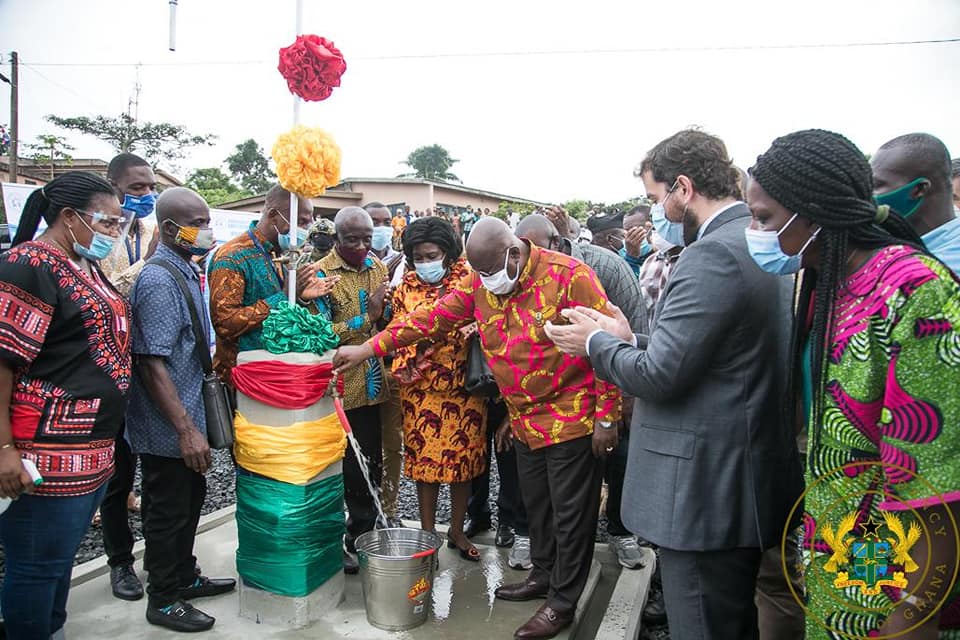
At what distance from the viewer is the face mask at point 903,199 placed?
2.36 metres

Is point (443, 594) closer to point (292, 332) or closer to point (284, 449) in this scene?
point (284, 449)

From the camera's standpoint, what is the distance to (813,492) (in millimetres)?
1749

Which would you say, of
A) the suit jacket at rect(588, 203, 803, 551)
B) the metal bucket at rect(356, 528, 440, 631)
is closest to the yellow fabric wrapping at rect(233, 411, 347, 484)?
the metal bucket at rect(356, 528, 440, 631)

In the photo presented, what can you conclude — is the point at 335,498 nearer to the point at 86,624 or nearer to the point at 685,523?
the point at 86,624

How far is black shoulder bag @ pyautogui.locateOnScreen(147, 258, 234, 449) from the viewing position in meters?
3.28

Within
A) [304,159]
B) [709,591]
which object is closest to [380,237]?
[304,159]

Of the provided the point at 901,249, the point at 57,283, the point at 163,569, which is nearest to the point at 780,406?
the point at 901,249

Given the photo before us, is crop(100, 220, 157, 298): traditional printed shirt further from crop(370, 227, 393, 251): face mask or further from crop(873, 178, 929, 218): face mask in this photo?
crop(873, 178, 929, 218): face mask

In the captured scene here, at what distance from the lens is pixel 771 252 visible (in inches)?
74.0

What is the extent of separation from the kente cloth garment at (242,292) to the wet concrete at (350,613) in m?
1.32

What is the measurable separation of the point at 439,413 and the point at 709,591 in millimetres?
2122

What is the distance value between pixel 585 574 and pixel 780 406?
5.31 feet

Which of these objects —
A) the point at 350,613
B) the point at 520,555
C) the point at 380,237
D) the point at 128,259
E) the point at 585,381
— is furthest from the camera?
the point at 380,237

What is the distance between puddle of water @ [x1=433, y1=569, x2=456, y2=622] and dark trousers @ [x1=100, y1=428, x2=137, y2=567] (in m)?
1.74
